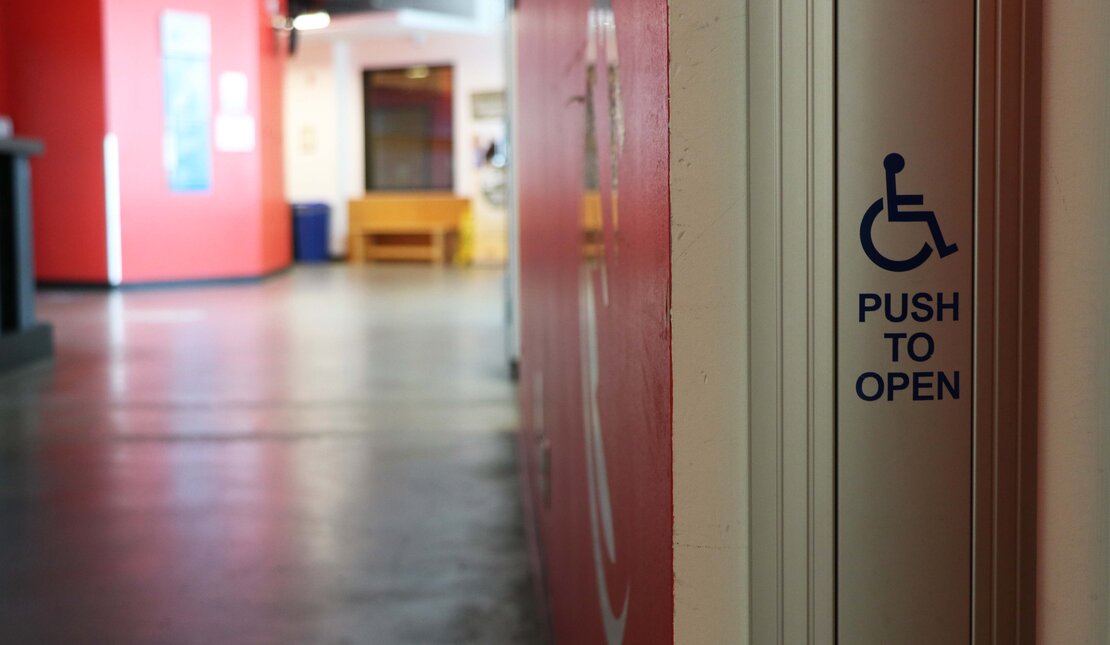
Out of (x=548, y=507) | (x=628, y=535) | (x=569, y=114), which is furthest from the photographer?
(x=548, y=507)

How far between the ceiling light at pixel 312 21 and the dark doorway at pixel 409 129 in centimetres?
164

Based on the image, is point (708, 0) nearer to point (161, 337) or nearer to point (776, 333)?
point (776, 333)

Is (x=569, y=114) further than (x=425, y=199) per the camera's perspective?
No

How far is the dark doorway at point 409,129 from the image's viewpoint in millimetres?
15562

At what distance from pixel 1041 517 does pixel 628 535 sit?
402mm

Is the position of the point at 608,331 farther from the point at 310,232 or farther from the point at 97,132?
the point at 310,232

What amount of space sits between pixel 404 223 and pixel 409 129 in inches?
55.7

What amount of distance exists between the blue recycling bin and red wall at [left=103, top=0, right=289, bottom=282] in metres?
2.49

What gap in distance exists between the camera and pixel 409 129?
51.4ft

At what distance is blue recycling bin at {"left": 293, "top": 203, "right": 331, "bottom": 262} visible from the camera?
15039mm

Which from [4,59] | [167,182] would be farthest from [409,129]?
[4,59]

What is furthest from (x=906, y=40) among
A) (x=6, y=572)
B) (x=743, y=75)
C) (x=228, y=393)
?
(x=228, y=393)

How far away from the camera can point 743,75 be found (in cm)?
79

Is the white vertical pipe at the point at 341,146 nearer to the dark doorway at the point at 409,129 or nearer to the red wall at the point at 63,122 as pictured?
the dark doorway at the point at 409,129
